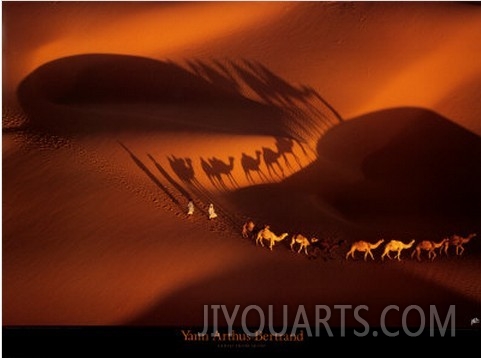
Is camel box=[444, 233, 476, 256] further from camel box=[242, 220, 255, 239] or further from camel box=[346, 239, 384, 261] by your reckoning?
camel box=[242, 220, 255, 239]

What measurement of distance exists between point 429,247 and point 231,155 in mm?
2711

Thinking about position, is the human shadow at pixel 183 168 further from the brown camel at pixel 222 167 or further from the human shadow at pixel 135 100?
the human shadow at pixel 135 100

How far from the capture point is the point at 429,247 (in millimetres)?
5875

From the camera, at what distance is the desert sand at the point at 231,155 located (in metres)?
5.84

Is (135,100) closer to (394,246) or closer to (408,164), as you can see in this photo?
(408,164)

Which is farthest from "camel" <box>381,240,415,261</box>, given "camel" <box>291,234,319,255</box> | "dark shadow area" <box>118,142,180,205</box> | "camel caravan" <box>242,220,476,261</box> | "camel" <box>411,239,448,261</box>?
"dark shadow area" <box>118,142,180,205</box>

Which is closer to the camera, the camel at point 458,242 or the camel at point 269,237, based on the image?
the camel at point 269,237

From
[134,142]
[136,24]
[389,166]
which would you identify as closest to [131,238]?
[134,142]

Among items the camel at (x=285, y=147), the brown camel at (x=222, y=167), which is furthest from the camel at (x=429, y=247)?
the brown camel at (x=222, y=167)

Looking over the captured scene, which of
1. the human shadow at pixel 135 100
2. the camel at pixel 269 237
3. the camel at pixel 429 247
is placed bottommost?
the camel at pixel 429 247

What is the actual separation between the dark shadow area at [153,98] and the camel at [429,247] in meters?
1.94

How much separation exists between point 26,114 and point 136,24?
1.90 metres

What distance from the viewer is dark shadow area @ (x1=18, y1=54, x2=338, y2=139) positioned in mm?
6254

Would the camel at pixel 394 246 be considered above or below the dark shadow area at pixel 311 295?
above
